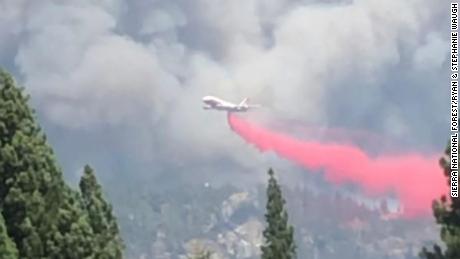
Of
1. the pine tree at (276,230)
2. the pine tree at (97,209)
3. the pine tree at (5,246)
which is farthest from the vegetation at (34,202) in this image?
the pine tree at (276,230)

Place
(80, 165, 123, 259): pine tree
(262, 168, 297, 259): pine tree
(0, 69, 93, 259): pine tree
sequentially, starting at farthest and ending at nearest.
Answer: (262, 168, 297, 259): pine tree → (80, 165, 123, 259): pine tree → (0, 69, 93, 259): pine tree

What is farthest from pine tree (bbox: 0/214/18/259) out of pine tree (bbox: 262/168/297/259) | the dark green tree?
pine tree (bbox: 262/168/297/259)

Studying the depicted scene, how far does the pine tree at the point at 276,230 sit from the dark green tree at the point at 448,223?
28.3 metres

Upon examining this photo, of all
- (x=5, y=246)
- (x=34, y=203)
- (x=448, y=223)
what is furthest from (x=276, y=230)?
(x=5, y=246)

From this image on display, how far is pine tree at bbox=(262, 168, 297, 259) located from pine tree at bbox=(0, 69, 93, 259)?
4713 centimetres

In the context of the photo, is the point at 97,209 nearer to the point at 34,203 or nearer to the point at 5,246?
the point at 34,203

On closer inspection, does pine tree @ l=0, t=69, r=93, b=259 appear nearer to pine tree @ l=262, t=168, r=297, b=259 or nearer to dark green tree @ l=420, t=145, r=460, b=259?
dark green tree @ l=420, t=145, r=460, b=259

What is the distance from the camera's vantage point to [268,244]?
361 ft

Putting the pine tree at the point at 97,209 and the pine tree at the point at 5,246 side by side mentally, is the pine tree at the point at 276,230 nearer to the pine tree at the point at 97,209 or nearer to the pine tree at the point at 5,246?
the pine tree at the point at 97,209

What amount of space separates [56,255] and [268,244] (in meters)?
53.0

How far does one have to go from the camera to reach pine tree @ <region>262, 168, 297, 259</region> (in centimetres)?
10831

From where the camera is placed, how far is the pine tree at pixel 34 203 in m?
58.7

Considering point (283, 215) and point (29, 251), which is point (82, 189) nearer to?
point (29, 251)

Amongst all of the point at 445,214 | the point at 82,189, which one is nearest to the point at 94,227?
the point at 82,189
